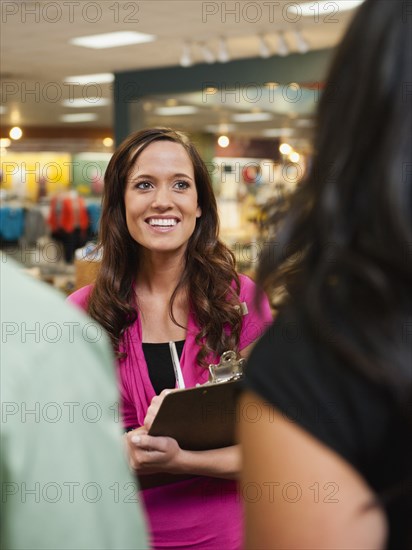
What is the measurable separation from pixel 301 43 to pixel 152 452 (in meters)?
7.42

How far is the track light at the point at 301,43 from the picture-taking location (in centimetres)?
821

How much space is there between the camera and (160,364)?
187 cm

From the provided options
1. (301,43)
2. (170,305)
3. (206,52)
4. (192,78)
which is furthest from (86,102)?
(170,305)

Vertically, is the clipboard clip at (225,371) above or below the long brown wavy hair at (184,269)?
below

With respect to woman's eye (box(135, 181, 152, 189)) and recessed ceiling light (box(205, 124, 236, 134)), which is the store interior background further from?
woman's eye (box(135, 181, 152, 189))

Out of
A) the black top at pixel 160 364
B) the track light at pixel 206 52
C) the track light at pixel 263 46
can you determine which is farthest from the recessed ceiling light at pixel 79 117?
the black top at pixel 160 364

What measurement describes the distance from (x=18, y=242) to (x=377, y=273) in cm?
1403

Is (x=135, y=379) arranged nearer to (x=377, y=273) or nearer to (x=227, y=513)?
(x=227, y=513)

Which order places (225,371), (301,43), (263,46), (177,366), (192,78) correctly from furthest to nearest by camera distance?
(192,78), (263,46), (301,43), (177,366), (225,371)

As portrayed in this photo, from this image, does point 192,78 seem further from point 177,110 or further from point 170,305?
point 170,305

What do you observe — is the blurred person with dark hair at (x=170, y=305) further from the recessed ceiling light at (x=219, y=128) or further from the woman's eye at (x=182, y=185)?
the recessed ceiling light at (x=219, y=128)

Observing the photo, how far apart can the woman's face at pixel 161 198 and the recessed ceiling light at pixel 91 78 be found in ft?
31.3

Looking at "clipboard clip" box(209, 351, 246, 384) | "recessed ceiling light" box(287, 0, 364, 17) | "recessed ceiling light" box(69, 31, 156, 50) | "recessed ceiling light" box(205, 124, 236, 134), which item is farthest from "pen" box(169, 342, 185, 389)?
"recessed ceiling light" box(205, 124, 236, 134)

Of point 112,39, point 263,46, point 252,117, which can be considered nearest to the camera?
point 263,46
